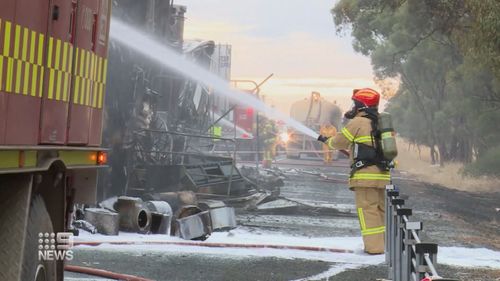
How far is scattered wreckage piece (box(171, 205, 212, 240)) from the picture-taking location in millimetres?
8906

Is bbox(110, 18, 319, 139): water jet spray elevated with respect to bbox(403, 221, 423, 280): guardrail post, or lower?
elevated

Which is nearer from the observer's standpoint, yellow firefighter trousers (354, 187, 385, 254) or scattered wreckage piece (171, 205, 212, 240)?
yellow firefighter trousers (354, 187, 385, 254)

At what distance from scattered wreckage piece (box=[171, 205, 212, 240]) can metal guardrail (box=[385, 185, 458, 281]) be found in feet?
9.19

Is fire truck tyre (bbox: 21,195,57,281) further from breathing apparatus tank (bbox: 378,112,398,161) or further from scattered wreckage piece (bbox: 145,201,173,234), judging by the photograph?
scattered wreckage piece (bbox: 145,201,173,234)

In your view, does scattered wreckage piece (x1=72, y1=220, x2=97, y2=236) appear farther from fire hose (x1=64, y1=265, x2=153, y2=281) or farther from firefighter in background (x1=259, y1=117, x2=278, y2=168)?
firefighter in background (x1=259, y1=117, x2=278, y2=168)

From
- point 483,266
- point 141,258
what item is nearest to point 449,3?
point 483,266

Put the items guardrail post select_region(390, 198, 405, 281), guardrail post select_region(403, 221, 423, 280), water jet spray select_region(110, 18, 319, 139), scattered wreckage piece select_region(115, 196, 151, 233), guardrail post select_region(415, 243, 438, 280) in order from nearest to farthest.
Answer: guardrail post select_region(415, 243, 438, 280) → guardrail post select_region(403, 221, 423, 280) → guardrail post select_region(390, 198, 405, 281) → scattered wreckage piece select_region(115, 196, 151, 233) → water jet spray select_region(110, 18, 319, 139)

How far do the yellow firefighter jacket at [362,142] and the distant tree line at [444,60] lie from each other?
30.9ft

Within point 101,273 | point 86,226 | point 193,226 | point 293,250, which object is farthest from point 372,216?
point 86,226

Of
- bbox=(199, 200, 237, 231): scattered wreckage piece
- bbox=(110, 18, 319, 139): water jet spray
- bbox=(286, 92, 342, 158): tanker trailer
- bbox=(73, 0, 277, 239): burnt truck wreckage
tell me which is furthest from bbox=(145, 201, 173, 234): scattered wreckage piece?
bbox=(286, 92, 342, 158): tanker trailer

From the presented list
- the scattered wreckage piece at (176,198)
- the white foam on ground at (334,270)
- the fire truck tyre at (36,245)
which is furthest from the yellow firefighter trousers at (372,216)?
the scattered wreckage piece at (176,198)

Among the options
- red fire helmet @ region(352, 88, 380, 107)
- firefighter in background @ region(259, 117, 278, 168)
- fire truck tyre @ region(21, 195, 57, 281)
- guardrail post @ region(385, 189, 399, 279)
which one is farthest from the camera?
firefighter in background @ region(259, 117, 278, 168)

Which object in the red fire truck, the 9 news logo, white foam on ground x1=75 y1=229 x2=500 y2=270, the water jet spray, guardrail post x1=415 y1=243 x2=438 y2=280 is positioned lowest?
white foam on ground x1=75 y1=229 x2=500 y2=270

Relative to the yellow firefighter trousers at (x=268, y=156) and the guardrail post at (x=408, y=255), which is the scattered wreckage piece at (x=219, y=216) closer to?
the guardrail post at (x=408, y=255)
